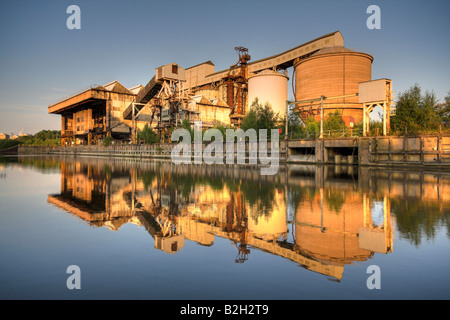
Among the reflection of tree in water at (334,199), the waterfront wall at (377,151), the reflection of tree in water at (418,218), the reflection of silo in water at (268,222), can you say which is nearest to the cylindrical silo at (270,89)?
the waterfront wall at (377,151)

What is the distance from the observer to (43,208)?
9289 mm

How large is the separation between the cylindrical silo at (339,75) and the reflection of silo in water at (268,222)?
43.2 metres

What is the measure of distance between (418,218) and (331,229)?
2.74 m

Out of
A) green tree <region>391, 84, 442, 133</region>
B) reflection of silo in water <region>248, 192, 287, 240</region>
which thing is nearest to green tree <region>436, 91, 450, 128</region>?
green tree <region>391, 84, 442, 133</region>

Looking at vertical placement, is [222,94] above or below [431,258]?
above

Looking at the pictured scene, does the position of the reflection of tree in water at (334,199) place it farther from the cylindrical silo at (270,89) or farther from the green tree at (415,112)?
the cylindrical silo at (270,89)

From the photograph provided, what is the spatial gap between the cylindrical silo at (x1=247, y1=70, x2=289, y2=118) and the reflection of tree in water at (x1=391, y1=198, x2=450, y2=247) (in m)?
42.5

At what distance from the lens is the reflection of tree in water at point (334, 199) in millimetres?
9059

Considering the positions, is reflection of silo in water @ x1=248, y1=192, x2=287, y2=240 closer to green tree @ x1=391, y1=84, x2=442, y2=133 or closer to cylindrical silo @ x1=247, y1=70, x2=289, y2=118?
green tree @ x1=391, y1=84, x2=442, y2=133

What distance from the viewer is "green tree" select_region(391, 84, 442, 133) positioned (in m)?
30.9

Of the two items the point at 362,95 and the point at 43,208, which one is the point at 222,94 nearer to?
the point at 362,95

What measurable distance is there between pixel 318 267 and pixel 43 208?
8327mm
